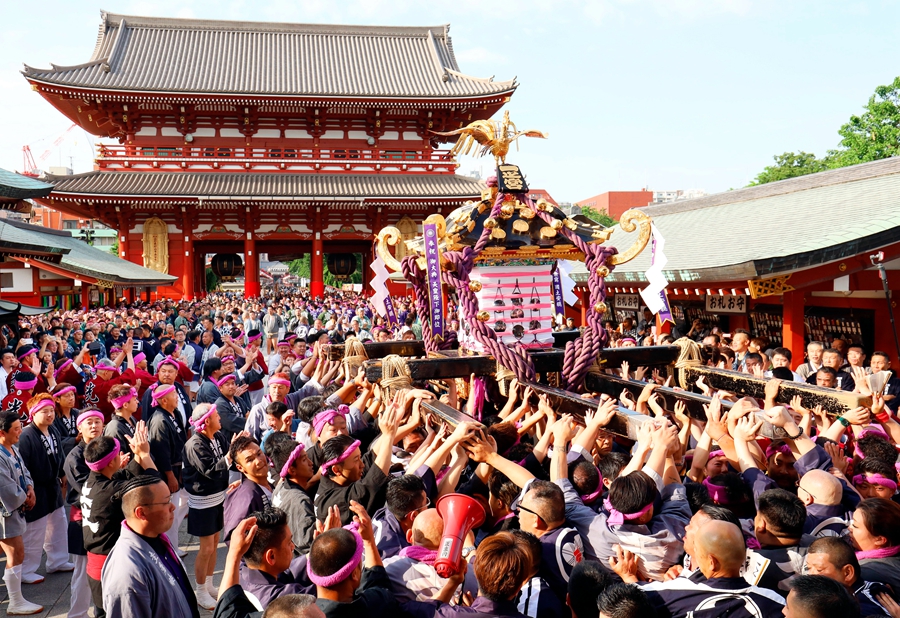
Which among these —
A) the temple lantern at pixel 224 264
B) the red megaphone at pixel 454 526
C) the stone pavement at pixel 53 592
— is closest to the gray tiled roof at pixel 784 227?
the red megaphone at pixel 454 526

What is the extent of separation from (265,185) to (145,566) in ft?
75.1

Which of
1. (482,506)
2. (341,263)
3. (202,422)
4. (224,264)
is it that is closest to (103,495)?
(202,422)

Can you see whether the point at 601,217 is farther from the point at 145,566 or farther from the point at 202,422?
the point at 145,566

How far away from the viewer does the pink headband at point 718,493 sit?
3.47 meters

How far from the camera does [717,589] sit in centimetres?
250

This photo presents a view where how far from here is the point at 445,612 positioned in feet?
8.32

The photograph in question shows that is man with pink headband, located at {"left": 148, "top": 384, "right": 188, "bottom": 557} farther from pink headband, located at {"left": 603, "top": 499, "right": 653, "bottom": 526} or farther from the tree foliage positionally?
the tree foliage

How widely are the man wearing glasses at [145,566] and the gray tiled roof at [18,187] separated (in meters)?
8.86

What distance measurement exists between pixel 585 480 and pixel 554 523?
2.07 ft

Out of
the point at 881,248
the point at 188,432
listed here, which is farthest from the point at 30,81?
the point at 881,248

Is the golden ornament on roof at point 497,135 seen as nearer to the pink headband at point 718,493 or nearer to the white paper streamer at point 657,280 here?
the white paper streamer at point 657,280

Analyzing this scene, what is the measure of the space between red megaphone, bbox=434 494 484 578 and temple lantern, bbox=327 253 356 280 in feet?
95.2

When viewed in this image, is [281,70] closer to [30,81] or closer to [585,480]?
[30,81]

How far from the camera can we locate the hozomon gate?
2384cm
